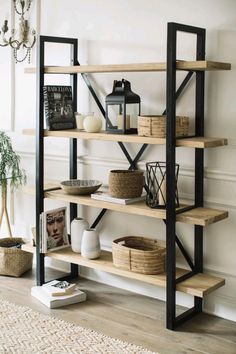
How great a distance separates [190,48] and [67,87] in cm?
85

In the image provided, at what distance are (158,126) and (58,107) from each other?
81 centimetres

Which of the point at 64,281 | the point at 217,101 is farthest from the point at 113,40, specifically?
the point at 64,281

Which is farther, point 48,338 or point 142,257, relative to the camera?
point 142,257

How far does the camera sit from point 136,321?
338cm

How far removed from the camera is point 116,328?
327 cm

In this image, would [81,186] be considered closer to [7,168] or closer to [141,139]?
[141,139]

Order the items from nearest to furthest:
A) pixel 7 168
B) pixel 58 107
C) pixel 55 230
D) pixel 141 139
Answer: pixel 141 139
pixel 58 107
pixel 55 230
pixel 7 168

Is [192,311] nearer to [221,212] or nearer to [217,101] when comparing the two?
[221,212]

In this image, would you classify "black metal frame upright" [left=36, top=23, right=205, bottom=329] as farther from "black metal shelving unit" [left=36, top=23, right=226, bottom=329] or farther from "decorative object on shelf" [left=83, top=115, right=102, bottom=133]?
"decorative object on shelf" [left=83, top=115, right=102, bottom=133]

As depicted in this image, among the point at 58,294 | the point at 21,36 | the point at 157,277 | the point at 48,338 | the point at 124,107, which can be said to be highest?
the point at 21,36

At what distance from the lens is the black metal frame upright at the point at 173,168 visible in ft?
10.1

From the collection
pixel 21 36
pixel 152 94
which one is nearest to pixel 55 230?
pixel 152 94

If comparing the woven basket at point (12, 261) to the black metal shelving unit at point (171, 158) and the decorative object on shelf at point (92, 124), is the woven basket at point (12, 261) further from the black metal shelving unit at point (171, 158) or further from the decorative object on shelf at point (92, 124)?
the decorative object on shelf at point (92, 124)

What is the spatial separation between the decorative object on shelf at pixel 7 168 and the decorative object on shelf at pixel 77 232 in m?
0.70
